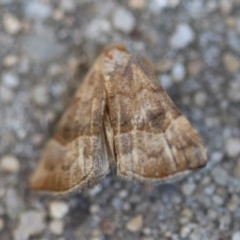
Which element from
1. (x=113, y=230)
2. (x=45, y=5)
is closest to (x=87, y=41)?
(x=45, y=5)

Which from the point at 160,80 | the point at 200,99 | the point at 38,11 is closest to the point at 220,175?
the point at 200,99

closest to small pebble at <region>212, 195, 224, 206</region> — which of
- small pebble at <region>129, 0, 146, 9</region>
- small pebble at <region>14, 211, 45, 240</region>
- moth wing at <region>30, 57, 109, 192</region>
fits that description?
moth wing at <region>30, 57, 109, 192</region>

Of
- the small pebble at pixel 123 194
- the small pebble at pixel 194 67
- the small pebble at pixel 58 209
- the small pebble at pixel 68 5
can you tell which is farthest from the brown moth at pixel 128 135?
the small pebble at pixel 68 5

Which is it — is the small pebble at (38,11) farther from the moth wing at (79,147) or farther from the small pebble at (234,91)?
the small pebble at (234,91)

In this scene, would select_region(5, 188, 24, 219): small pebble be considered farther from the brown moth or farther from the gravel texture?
the brown moth

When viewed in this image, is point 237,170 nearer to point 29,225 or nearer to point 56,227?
point 56,227

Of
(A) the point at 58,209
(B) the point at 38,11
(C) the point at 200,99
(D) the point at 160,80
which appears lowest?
(A) the point at 58,209

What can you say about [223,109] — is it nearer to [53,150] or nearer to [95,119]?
[95,119]
